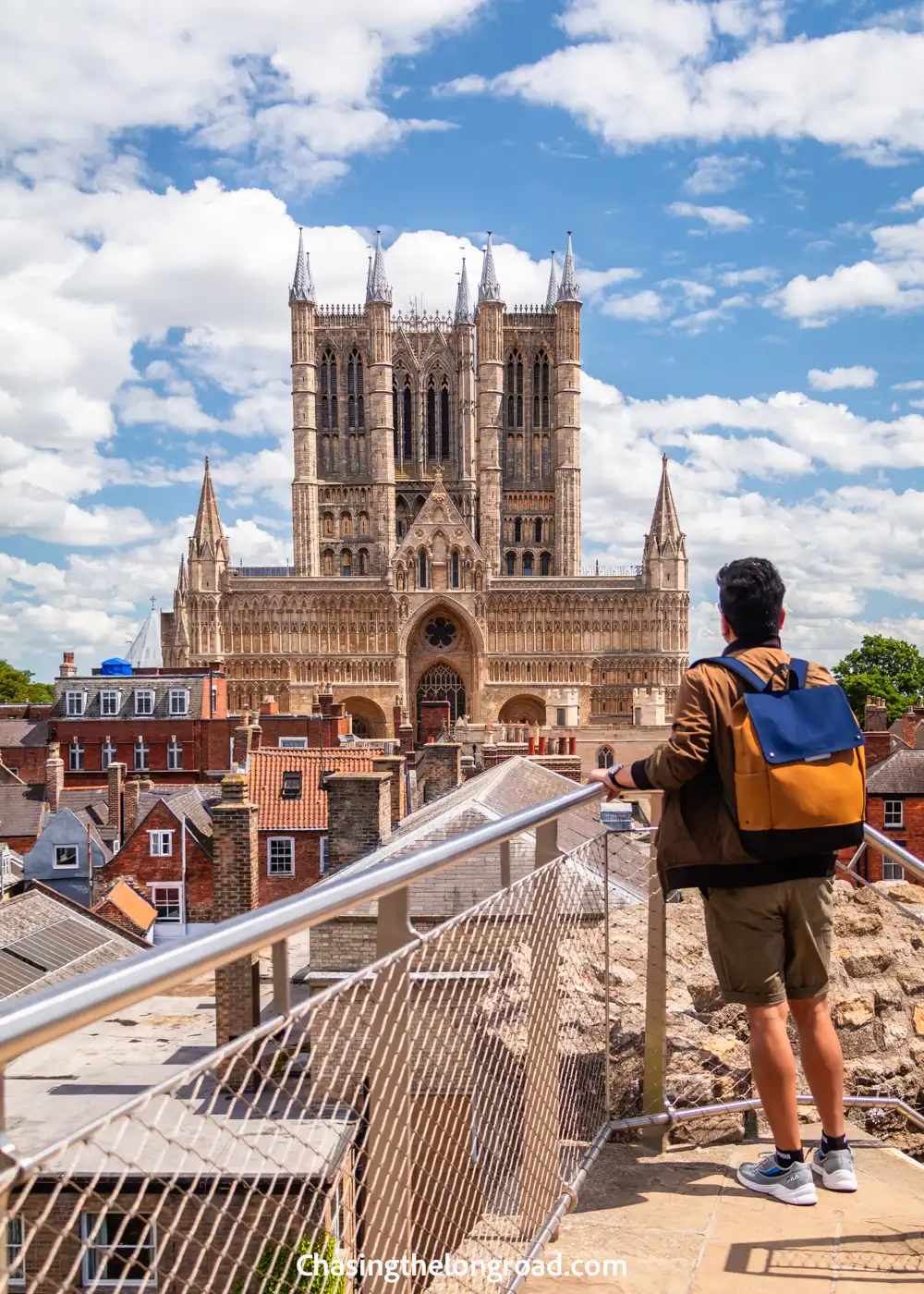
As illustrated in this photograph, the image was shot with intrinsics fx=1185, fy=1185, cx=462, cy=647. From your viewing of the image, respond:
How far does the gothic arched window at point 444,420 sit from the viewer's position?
7850cm

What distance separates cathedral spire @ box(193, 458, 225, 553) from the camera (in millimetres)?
71375

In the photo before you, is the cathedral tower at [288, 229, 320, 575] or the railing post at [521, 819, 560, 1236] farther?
the cathedral tower at [288, 229, 320, 575]

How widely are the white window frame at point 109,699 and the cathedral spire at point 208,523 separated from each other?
106 feet

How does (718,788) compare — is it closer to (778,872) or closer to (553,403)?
(778,872)

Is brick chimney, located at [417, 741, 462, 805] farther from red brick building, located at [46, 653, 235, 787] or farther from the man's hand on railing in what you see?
the man's hand on railing

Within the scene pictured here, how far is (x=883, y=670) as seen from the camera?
78562mm

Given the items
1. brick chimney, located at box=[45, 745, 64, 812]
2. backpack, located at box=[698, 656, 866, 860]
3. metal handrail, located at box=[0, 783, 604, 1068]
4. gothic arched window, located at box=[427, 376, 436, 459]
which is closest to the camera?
metal handrail, located at box=[0, 783, 604, 1068]

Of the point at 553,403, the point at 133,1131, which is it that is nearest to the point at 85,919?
the point at 133,1131

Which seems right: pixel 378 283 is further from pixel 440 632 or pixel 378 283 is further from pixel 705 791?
pixel 705 791

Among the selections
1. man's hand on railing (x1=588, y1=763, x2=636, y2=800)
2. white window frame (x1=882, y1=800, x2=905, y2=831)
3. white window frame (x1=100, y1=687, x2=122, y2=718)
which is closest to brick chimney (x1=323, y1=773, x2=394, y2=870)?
man's hand on railing (x1=588, y1=763, x2=636, y2=800)

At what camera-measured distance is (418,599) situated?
70562 millimetres

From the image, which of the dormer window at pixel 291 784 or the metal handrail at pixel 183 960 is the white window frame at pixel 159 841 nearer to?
the dormer window at pixel 291 784

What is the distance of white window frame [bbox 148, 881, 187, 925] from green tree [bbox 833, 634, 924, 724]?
2227 inches

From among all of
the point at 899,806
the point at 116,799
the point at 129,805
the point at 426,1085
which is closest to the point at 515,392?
the point at 116,799
